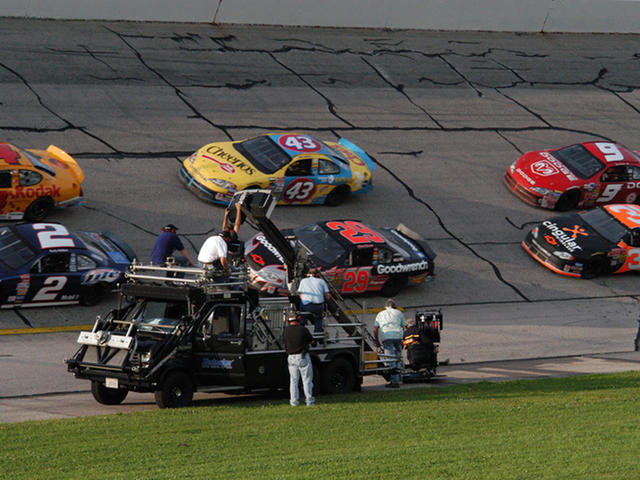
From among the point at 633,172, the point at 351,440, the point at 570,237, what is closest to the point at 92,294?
the point at 351,440

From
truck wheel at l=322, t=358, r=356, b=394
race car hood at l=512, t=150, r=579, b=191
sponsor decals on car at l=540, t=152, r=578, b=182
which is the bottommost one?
race car hood at l=512, t=150, r=579, b=191

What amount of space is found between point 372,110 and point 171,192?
846cm

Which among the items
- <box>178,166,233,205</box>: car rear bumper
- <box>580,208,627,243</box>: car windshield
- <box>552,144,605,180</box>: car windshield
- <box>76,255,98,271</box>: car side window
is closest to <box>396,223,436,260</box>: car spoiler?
<box>178,166,233,205</box>: car rear bumper

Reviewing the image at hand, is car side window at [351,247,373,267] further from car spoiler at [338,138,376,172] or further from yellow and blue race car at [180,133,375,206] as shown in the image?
car spoiler at [338,138,376,172]

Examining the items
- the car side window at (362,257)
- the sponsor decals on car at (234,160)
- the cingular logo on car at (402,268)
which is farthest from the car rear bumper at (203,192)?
the cingular logo on car at (402,268)

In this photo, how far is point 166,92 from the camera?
2909 centimetres

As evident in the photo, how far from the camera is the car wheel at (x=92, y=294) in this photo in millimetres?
18891

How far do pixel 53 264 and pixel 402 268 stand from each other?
7020 mm

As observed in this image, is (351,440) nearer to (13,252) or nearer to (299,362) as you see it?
(299,362)

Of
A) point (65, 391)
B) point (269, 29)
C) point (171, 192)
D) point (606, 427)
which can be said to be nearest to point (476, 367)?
point (606, 427)

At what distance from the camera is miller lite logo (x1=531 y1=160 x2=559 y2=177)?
87.1 feet

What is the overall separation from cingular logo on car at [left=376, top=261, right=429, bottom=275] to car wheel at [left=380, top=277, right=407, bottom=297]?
20 cm

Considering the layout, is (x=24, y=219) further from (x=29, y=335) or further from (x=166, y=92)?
(x=166, y=92)

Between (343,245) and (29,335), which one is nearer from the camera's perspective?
(29,335)
